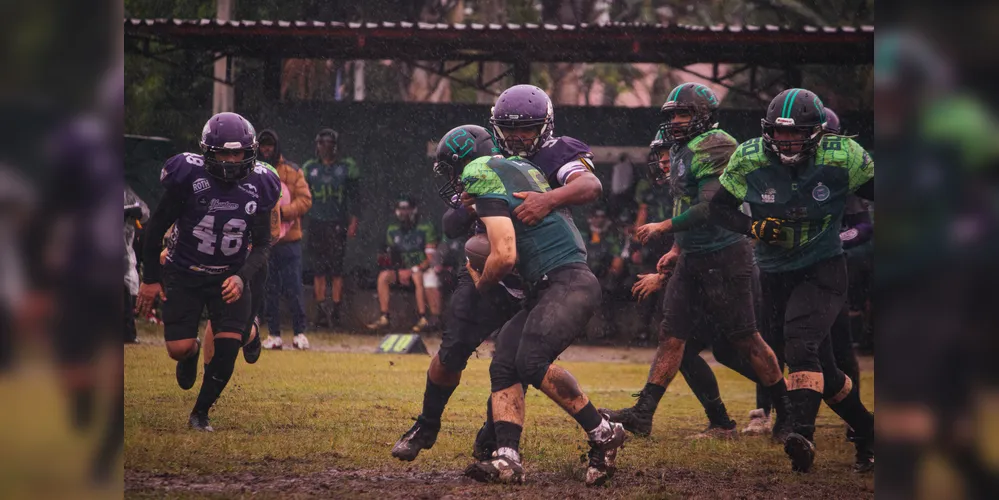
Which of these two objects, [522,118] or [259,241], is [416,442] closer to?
[522,118]

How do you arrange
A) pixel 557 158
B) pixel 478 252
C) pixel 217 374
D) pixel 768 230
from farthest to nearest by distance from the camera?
1. pixel 217 374
2. pixel 768 230
3. pixel 557 158
4. pixel 478 252

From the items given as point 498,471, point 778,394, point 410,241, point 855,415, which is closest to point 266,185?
point 498,471

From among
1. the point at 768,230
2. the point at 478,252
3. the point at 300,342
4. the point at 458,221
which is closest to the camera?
the point at 478,252

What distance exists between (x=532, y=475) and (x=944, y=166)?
3869 millimetres

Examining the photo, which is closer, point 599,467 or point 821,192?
point 599,467

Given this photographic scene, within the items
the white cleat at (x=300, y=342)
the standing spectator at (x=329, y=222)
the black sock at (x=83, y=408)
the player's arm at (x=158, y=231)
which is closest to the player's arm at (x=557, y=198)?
the player's arm at (x=158, y=231)

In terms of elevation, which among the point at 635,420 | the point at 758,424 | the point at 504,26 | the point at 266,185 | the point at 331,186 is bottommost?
the point at 758,424

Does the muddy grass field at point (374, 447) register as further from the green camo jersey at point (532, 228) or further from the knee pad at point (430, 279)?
the knee pad at point (430, 279)

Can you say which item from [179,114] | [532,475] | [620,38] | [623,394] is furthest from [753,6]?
[532,475]

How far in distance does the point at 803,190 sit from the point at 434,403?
91.5 inches

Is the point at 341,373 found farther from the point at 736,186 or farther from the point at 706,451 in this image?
the point at 736,186

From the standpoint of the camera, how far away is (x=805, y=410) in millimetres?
5609

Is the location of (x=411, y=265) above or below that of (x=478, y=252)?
below

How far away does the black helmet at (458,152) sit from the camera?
19.5 ft
